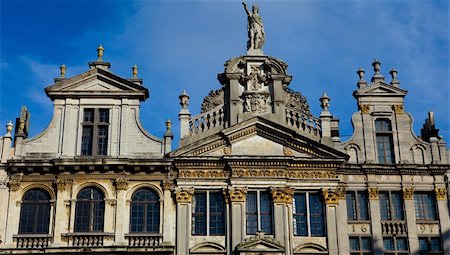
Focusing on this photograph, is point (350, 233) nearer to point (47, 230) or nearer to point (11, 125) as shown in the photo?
point (47, 230)

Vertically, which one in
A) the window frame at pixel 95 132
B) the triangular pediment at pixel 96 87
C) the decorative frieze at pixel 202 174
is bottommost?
the decorative frieze at pixel 202 174

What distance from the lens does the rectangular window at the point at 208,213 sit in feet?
93.1

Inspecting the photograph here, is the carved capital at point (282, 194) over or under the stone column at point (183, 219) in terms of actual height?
over

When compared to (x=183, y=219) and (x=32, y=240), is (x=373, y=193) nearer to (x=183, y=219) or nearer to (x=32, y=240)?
(x=183, y=219)

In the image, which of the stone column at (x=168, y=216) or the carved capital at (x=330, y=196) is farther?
the carved capital at (x=330, y=196)

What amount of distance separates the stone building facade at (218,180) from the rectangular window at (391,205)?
0.04 metres

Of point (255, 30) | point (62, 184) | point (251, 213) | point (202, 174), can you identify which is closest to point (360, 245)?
point (251, 213)

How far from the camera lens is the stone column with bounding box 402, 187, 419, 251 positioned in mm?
28641

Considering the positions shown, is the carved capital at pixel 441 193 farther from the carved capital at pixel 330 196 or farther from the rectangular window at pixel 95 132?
the rectangular window at pixel 95 132

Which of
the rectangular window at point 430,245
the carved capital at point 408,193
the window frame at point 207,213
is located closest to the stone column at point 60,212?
the window frame at point 207,213

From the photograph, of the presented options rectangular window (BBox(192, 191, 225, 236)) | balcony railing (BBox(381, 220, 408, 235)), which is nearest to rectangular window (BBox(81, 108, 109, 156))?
rectangular window (BBox(192, 191, 225, 236))

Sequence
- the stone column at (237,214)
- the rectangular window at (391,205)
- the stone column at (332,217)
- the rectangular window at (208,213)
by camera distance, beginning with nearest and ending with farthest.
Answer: the stone column at (237,214) < the stone column at (332,217) < the rectangular window at (208,213) < the rectangular window at (391,205)

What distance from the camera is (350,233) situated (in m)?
28.8

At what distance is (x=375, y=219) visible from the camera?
95.1 feet
